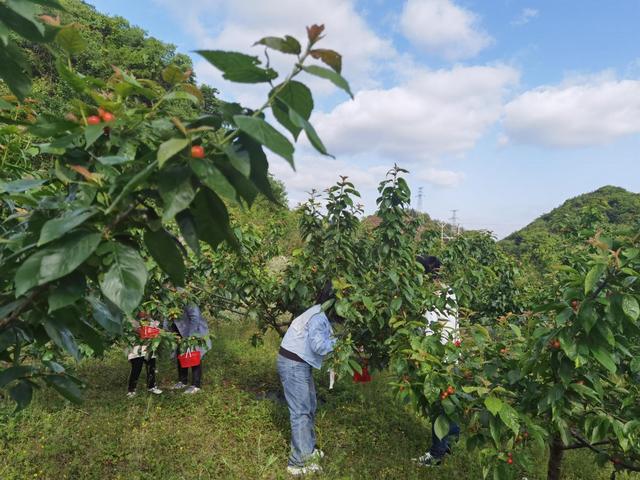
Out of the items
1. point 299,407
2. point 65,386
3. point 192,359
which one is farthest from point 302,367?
point 65,386

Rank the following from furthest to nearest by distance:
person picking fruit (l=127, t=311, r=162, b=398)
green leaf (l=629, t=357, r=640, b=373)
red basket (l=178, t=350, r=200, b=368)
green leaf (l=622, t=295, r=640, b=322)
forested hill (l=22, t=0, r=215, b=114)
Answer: forested hill (l=22, t=0, r=215, b=114), red basket (l=178, t=350, r=200, b=368), person picking fruit (l=127, t=311, r=162, b=398), green leaf (l=629, t=357, r=640, b=373), green leaf (l=622, t=295, r=640, b=322)

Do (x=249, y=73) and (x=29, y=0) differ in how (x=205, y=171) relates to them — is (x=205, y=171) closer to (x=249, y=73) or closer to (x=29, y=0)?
(x=249, y=73)

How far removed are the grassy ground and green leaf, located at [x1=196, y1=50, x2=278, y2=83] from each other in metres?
2.92

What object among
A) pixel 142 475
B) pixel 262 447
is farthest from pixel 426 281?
pixel 142 475

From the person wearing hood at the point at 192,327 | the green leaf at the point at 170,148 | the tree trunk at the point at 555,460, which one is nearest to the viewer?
the green leaf at the point at 170,148

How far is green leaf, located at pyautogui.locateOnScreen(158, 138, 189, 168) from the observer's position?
696mm

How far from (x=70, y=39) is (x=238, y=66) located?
1.39ft

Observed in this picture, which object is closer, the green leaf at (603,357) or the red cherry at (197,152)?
the red cherry at (197,152)

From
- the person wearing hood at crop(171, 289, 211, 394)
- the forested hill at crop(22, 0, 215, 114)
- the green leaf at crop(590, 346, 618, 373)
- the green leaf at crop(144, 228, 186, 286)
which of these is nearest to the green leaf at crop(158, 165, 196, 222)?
the green leaf at crop(144, 228, 186, 286)

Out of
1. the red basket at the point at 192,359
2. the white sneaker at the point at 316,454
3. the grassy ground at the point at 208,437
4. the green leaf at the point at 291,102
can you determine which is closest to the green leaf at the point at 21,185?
the green leaf at the point at 291,102

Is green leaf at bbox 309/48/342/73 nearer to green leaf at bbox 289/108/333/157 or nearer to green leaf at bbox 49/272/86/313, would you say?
green leaf at bbox 289/108/333/157

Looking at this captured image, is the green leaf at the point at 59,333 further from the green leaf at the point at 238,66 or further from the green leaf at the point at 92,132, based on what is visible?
the green leaf at the point at 238,66

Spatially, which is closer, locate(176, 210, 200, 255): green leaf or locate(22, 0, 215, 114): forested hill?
locate(176, 210, 200, 255): green leaf

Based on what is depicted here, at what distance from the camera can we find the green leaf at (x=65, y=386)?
1166mm
